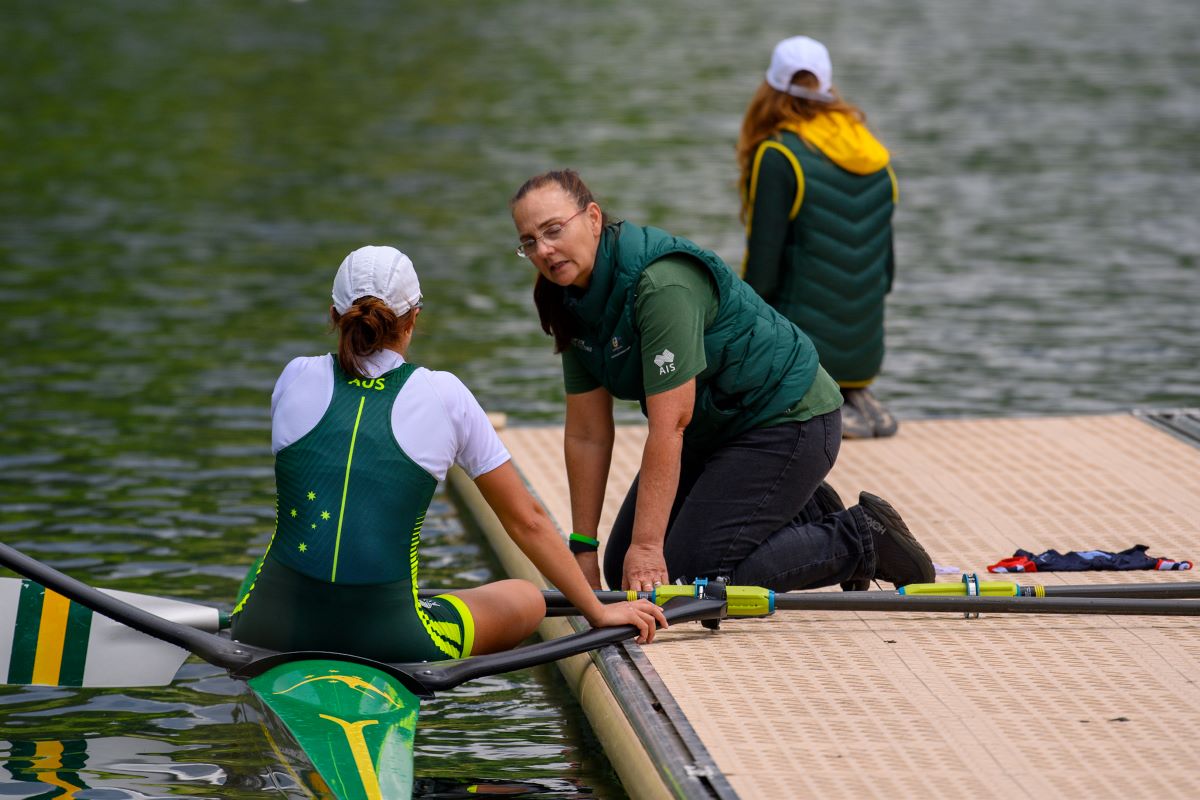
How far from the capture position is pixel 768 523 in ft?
21.9

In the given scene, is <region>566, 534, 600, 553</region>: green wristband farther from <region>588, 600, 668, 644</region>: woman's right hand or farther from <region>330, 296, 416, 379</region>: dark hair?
<region>330, 296, 416, 379</region>: dark hair

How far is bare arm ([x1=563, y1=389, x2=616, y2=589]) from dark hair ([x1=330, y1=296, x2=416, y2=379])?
1305mm

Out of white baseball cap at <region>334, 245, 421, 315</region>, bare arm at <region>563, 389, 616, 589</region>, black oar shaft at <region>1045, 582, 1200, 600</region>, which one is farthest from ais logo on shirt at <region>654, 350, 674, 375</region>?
black oar shaft at <region>1045, 582, 1200, 600</region>

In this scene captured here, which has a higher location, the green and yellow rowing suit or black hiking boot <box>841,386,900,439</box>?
black hiking boot <box>841,386,900,439</box>

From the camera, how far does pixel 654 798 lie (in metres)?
5.22

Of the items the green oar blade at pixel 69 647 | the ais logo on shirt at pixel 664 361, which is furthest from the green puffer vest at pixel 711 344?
the green oar blade at pixel 69 647

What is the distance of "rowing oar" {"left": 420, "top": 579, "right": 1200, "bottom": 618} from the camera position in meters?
6.36

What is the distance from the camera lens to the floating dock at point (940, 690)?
5.13 meters

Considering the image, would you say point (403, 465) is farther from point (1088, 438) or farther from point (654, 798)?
A: point (1088, 438)

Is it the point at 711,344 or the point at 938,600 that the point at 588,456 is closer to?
the point at 711,344

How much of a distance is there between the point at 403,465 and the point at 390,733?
31.3 inches

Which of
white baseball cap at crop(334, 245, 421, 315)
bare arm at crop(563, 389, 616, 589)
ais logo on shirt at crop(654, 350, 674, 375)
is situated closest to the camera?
white baseball cap at crop(334, 245, 421, 315)

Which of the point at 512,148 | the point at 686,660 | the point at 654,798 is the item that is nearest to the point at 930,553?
the point at 686,660

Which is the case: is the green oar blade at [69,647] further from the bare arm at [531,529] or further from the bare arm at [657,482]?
the bare arm at [657,482]
